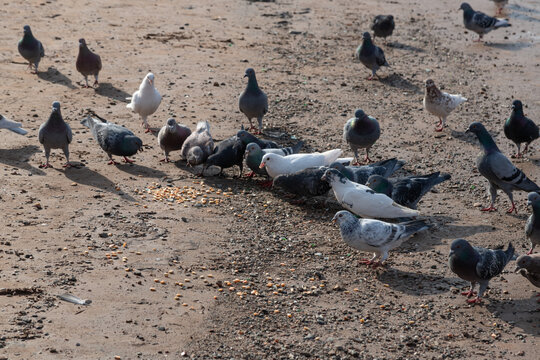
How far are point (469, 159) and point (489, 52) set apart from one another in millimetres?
5622

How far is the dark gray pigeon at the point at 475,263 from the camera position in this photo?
22.0ft

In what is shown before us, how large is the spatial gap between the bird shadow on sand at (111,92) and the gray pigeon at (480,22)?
316 inches

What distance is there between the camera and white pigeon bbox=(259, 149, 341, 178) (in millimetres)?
9062

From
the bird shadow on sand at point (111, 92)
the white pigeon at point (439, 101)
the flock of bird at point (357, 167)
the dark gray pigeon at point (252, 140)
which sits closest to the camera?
the flock of bird at point (357, 167)

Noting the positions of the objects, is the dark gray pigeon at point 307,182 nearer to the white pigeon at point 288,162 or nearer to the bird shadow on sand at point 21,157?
the white pigeon at point 288,162

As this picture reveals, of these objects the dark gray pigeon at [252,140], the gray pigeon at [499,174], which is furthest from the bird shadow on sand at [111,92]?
the gray pigeon at [499,174]

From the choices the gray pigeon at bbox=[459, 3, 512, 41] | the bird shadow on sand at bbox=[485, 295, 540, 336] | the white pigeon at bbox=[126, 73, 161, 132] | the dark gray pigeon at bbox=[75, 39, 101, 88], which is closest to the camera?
the bird shadow on sand at bbox=[485, 295, 540, 336]

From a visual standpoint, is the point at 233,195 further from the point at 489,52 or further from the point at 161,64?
the point at 489,52

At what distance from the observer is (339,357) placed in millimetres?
5957

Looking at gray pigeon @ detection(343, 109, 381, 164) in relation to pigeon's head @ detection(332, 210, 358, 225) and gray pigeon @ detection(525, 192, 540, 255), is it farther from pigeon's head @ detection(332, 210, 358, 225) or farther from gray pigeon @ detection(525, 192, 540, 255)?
gray pigeon @ detection(525, 192, 540, 255)


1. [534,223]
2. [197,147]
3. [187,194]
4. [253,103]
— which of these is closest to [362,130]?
[253,103]

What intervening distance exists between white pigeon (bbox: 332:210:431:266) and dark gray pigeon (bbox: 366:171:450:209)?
0.89 meters

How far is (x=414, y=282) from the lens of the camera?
7195 millimetres

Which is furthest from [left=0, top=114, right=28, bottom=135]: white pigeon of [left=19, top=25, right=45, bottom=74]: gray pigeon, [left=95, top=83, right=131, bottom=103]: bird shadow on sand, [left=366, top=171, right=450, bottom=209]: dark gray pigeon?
[left=366, top=171, right=450, bottom=209]: dark gray pigeon
